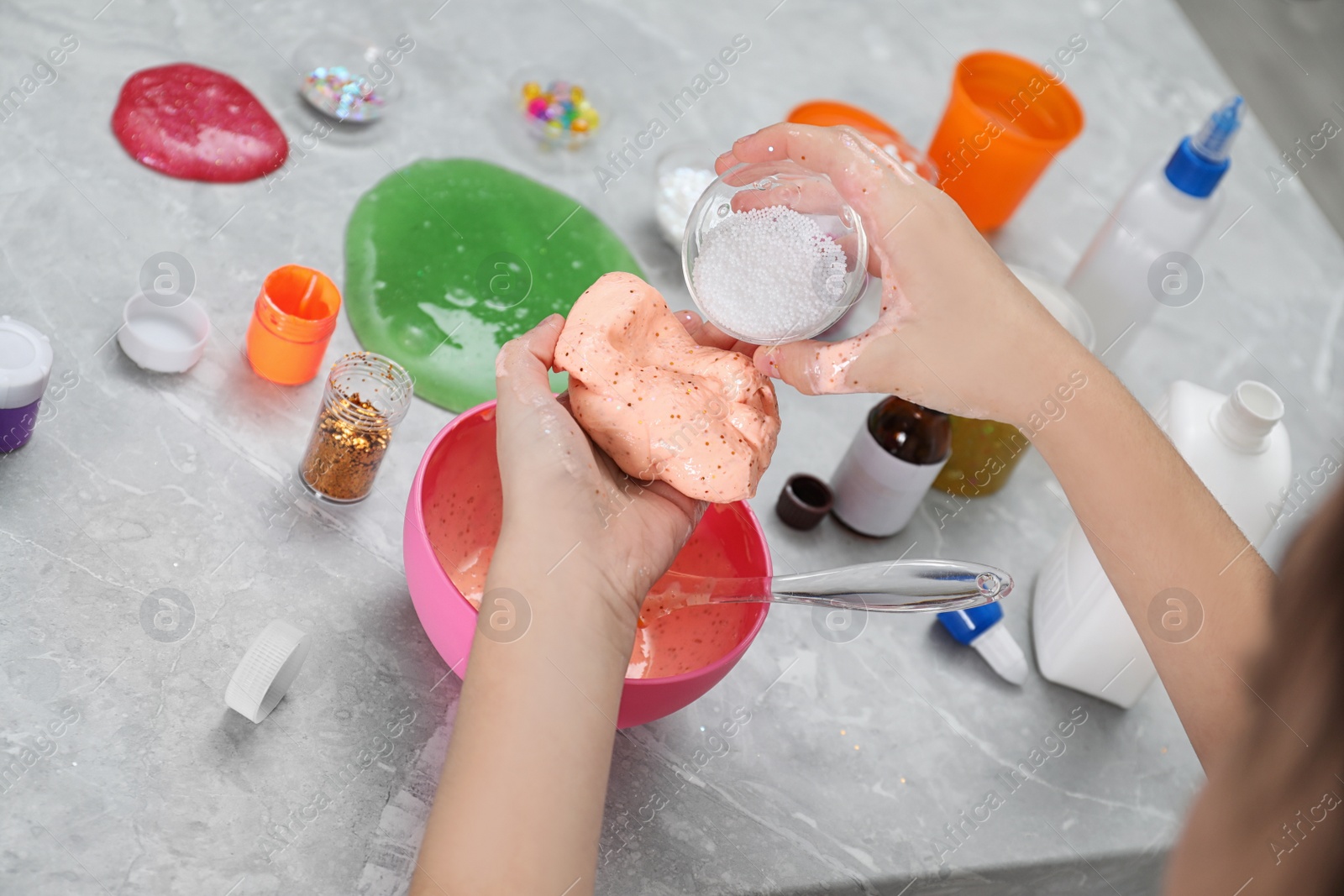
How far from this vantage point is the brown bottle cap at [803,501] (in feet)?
3.84

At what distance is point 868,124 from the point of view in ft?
5.04

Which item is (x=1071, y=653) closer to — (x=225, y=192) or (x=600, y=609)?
(x=600, y=609)

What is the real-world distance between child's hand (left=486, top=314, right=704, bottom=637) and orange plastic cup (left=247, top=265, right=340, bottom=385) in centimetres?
27

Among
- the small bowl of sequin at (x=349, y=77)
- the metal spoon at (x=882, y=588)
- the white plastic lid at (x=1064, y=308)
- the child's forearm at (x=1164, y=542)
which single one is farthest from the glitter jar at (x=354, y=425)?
the white plastic lid at (x=1064, y=308)

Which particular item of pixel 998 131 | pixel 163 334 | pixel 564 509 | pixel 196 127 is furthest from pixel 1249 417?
pixel 196 127

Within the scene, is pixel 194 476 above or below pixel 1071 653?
below

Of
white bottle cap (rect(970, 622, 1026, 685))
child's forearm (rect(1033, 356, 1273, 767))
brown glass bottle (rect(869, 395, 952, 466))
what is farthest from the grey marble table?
child's forearm (rect(1033, 356, 1273, 767))

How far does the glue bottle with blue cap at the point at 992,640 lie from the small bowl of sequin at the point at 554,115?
0.78 meters

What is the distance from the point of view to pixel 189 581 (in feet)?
3.08

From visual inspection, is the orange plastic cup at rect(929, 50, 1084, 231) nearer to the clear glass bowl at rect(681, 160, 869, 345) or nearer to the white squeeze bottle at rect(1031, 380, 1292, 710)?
the white squeeze bottle at rect(1031, 380, 1292, 710)

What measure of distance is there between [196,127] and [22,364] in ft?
1.49

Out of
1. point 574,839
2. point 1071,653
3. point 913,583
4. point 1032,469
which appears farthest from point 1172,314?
point 574,839

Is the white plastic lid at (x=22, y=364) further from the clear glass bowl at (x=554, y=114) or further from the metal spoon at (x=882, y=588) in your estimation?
the clear glass bowl at (x=554, y=114)

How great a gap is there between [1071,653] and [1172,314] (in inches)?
27.4
